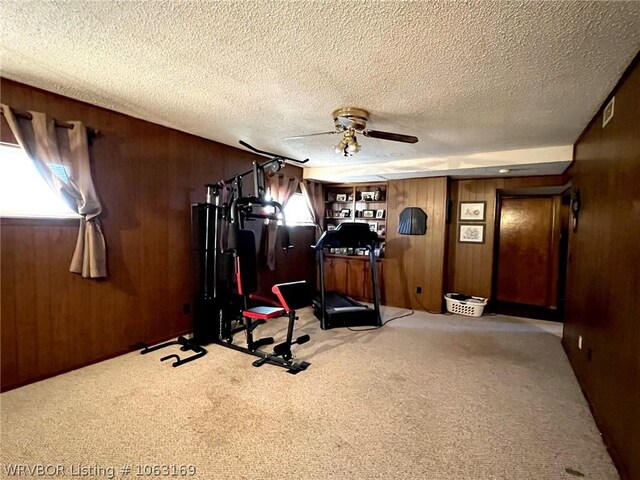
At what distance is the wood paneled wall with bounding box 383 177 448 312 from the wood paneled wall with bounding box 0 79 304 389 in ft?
9.89

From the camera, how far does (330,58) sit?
199 cm

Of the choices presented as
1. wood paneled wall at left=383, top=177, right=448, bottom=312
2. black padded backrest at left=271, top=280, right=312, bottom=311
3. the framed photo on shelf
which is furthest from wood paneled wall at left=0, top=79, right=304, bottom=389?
wood paneled wall at left=383, top=177, right=448, bottom=312

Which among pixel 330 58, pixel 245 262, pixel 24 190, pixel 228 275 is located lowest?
pixel 228 275

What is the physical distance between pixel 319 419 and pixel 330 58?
2.44 metres

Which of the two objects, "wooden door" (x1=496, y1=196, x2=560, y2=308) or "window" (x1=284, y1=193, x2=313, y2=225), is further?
"window" (x1=284, y1=193, x2=313, y2=225)

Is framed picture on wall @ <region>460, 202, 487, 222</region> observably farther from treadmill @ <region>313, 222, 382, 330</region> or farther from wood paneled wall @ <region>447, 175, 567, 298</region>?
treadmill @ <region>313, 222, 382, 330</region>

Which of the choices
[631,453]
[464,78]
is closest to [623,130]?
[464,78]

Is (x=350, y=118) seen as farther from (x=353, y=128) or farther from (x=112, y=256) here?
(x=112, y=256)

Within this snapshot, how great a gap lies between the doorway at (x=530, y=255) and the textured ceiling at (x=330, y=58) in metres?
2.16

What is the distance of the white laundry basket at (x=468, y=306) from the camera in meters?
4.88

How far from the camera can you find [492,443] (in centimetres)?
198

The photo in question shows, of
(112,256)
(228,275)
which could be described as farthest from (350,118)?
(112,256)

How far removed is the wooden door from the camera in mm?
5043

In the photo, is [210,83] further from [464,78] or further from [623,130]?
[623,130]
